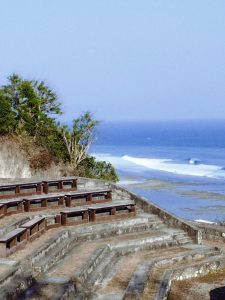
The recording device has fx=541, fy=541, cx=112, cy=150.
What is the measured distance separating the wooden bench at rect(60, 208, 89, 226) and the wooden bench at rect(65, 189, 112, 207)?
41.3 inches

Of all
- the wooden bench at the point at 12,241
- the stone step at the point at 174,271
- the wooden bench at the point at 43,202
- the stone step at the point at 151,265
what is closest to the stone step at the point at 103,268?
the stone step at the point at 151,265

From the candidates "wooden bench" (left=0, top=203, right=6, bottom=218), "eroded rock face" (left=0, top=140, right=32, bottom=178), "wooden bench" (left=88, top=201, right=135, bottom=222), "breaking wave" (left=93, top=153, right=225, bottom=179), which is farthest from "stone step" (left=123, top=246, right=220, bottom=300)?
"breaking wave" (left=93, top=153, right=225, bottom=179)

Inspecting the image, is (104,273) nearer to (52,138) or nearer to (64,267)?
(64,267)

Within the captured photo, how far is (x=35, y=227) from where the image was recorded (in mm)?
14828

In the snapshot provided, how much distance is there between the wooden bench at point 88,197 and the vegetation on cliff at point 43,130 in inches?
267

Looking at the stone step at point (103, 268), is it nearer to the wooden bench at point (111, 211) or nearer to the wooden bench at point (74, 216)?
the wooden bench at point (74, 216)

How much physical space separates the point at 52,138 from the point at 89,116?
381 cm

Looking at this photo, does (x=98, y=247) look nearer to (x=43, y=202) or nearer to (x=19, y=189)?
(x=43, y=202)

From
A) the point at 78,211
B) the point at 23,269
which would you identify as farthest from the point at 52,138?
the point at 23,269

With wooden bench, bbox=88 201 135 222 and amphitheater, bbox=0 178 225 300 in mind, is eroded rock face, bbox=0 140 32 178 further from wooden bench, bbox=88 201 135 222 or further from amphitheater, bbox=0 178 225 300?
wooden bench, bbox=88 201 135 222

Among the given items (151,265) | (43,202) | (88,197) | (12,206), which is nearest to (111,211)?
(88,197)

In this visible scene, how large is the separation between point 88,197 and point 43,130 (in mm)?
11184

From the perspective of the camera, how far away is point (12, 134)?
2634 cm

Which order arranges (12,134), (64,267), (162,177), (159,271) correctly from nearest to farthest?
(64,267), (159,271), (12,134), (162,177)
